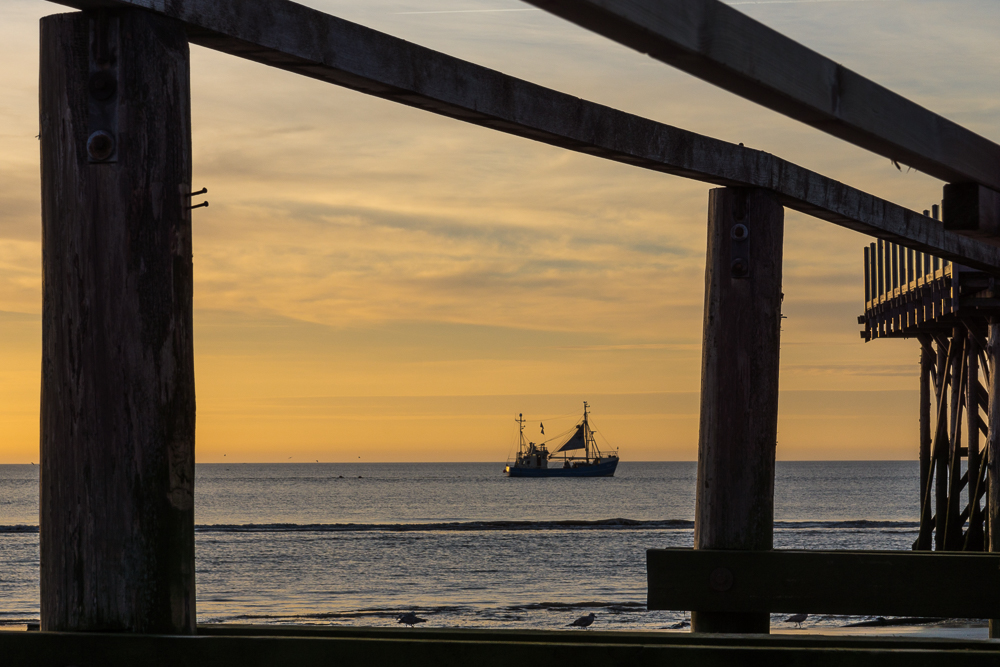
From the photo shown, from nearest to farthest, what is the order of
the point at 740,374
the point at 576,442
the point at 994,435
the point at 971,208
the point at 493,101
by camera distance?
the point at 971,208
the point at 493,101
the point at 740,374
the point at 994,435
the point at 576,442

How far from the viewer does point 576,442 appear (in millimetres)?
151375

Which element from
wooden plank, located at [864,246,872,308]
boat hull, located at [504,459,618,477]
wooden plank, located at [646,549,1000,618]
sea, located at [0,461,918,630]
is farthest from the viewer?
boat hull, located at [504,459,618,477]

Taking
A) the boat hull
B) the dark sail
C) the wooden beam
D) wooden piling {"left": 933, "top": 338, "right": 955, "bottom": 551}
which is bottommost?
the boat hull

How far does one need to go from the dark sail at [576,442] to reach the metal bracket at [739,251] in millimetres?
144800

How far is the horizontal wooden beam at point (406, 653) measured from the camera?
2.64m

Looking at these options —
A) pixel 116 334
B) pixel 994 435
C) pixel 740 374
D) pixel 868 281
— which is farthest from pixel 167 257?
pixel 868 281

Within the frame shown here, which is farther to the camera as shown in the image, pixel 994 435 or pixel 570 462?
pixel 570 462

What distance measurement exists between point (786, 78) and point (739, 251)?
243 centimetres

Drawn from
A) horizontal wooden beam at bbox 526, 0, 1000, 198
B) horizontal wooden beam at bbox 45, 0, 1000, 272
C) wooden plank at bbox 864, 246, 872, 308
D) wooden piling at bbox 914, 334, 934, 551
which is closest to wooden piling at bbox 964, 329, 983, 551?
wooden piling at bbox 914, 334, 934, 551

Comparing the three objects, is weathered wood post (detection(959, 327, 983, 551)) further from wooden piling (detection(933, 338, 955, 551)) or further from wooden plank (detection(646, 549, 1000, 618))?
wooden plank (detection(646, 549, 1000, 618))

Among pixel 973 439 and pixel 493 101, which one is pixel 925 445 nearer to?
pixel 973 439

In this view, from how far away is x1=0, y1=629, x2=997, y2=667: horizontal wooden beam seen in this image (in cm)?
264

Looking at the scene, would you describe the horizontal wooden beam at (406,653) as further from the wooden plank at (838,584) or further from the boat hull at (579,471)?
the boat hull at (579,471)

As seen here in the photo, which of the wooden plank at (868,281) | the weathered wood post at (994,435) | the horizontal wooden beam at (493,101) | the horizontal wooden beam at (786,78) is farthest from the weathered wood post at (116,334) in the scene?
the wooden plank at (868,281)
